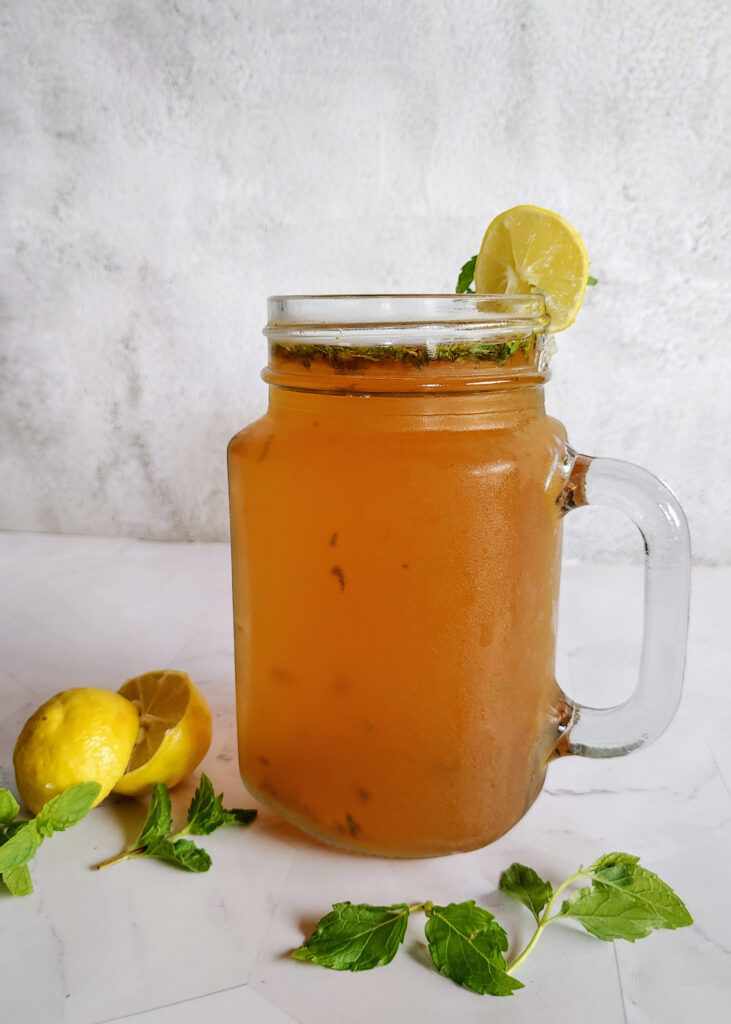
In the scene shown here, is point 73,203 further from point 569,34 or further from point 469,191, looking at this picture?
point 569,34

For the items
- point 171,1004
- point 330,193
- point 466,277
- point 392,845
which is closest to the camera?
point 171,1004

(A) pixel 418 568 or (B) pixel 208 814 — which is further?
Answer: (B) pixel 208 814

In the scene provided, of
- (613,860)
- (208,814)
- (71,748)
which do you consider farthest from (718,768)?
(71,748)

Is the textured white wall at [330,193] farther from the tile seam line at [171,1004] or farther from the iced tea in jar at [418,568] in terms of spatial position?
the tile seam line at [171,1004]

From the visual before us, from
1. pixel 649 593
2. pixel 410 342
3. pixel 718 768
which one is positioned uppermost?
pixel 410 342

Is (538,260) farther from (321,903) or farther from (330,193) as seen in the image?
(330,193)

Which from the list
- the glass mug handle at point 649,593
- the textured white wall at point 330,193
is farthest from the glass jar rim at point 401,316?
the textured white wall at point 330,193

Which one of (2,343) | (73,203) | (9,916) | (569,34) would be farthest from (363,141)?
(9,916)
